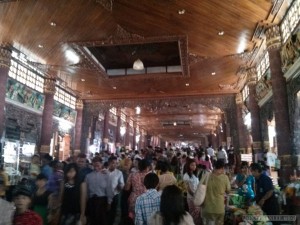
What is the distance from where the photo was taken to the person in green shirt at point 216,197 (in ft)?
14.8

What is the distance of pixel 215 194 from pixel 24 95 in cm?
1161

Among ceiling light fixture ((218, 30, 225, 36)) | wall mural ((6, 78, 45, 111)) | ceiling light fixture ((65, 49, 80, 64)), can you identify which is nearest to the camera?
ceiling light fixture ((218, 30, 225, 36))

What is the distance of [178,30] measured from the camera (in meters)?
10.1

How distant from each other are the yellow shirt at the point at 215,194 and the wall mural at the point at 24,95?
34.5 feet

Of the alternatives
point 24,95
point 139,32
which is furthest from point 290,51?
point 24,95

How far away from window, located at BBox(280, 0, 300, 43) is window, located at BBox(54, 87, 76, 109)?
12.6 metres

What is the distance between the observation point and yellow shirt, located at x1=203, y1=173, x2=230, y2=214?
450 centimetres

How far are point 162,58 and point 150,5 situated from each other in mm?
4808

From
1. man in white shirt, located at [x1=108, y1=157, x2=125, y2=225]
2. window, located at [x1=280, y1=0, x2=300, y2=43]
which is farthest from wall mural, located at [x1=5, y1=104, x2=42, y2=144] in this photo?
window, located at [x1=280, y1=0, x2=300, y2=43]

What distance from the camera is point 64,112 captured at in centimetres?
1772

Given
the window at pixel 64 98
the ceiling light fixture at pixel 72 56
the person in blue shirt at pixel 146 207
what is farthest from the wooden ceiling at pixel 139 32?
the person in blue shirt at pixel 146 207

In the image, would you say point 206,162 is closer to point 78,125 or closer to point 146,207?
point 146,207

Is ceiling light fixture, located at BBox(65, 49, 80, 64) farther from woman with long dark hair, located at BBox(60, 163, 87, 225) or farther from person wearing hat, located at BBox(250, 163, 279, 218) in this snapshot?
person wearing hat, located at BBox(250, 163, 279, 218)

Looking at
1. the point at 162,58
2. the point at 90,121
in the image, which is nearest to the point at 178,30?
the point at 162,58
